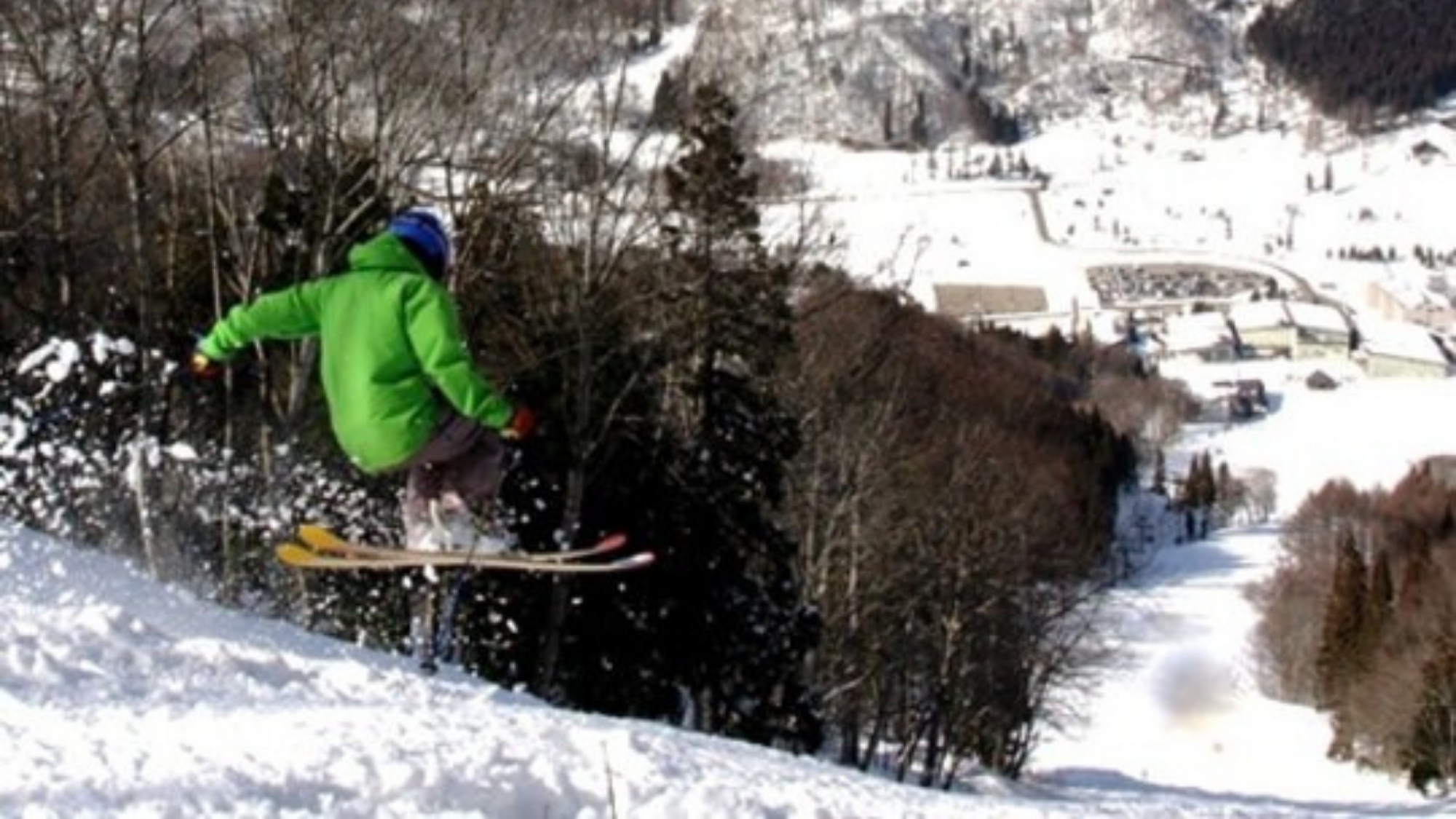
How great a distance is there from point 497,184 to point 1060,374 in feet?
271

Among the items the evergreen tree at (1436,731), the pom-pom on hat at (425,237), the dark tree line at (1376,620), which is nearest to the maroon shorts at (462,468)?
the pom-pom on hat at (425,237)

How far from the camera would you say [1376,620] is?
2046 inches

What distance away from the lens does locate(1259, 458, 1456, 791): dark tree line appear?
37656 mm

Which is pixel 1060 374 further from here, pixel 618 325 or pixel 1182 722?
pixel 618 325

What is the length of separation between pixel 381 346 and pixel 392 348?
42mm

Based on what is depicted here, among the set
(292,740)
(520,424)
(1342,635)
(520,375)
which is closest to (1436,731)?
(1342,635)

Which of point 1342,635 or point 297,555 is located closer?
point 297,555

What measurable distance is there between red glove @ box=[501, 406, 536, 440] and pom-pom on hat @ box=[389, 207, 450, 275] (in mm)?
658

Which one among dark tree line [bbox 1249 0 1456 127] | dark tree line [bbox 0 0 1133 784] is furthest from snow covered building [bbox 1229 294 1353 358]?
dark tree line [bbox 0 0 1133 784]

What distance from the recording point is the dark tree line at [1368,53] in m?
188

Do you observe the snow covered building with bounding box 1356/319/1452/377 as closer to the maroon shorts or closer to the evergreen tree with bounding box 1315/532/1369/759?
the evergreen tree with bounding box 1315/532/1369/759

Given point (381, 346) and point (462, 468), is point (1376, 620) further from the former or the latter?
point (381, 346)

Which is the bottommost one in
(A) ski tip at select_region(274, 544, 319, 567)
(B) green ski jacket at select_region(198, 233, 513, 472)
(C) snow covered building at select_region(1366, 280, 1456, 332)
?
(C) snow covered building at select_region(1366, 280, 1456, 332)

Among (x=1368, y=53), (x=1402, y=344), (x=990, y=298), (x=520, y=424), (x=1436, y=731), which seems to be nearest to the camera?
(x=520, y=424)
